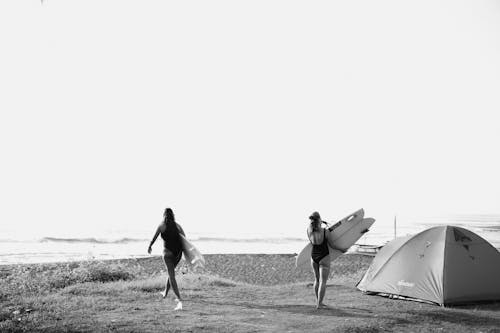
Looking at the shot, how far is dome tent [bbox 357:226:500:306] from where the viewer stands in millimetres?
11430

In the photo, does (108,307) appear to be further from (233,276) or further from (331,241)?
(233,276)

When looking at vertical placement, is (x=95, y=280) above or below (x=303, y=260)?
below

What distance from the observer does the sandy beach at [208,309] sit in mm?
8734

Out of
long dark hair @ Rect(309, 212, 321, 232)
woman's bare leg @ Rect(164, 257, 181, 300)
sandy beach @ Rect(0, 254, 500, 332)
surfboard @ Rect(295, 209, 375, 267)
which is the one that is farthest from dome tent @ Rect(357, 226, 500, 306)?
woman's bare leg @ Rect(164, 257, 181, 300)

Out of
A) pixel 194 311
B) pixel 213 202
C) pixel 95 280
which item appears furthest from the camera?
pixel 213 202

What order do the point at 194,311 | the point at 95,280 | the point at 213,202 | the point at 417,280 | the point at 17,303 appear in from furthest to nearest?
the point at 213,202, the point at 95,280, the point at 417,280, the point at 17,303, the point at 194,311

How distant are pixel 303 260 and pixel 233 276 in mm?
10790

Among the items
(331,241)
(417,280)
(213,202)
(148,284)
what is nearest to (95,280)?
(148,284)

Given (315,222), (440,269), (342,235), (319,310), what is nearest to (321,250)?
(315,222)

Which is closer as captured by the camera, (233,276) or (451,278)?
(451,278)

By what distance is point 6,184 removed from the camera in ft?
404

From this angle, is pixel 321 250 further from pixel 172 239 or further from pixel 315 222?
pixel 172 239

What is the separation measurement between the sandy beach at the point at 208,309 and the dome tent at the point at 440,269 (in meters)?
0.30

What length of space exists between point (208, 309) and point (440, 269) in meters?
5.26
